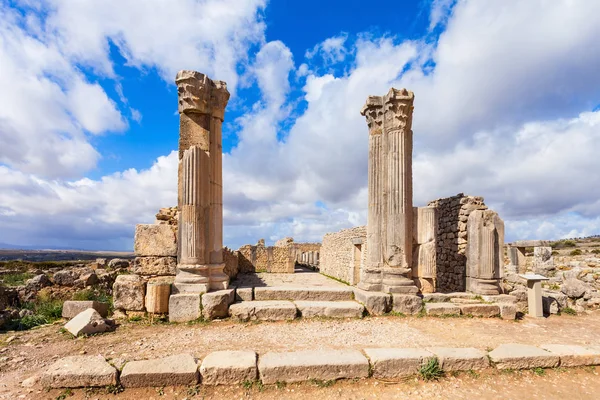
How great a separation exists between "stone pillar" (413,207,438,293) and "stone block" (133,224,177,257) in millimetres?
5654

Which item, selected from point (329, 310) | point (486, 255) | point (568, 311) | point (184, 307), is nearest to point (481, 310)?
point (486, 255)

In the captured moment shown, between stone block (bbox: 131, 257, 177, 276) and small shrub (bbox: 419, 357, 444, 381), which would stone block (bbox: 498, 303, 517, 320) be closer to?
small shrub (bbox: 419, 357, 444, 381)

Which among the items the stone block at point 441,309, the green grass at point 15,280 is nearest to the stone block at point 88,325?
the stone block at point 441,309

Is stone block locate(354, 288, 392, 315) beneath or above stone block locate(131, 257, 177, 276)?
beneath

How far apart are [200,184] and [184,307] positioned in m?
2.55

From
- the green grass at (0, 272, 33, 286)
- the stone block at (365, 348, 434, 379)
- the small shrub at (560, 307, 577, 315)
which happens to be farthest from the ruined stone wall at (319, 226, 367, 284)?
the green grass at (0, 272, 33, 286)

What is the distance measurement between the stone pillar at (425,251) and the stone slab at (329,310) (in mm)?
1939

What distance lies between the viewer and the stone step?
7336 mm

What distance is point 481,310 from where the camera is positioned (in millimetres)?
7402

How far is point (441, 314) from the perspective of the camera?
23.8 feet

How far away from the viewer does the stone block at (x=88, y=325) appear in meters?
5.61

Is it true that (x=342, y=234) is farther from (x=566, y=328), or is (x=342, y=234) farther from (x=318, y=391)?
(x=318, y=391)

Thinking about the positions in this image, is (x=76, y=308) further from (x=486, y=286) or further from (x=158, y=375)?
(x=486, y=286)

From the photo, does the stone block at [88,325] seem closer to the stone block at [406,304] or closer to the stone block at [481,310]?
the stone block at [406,304]
